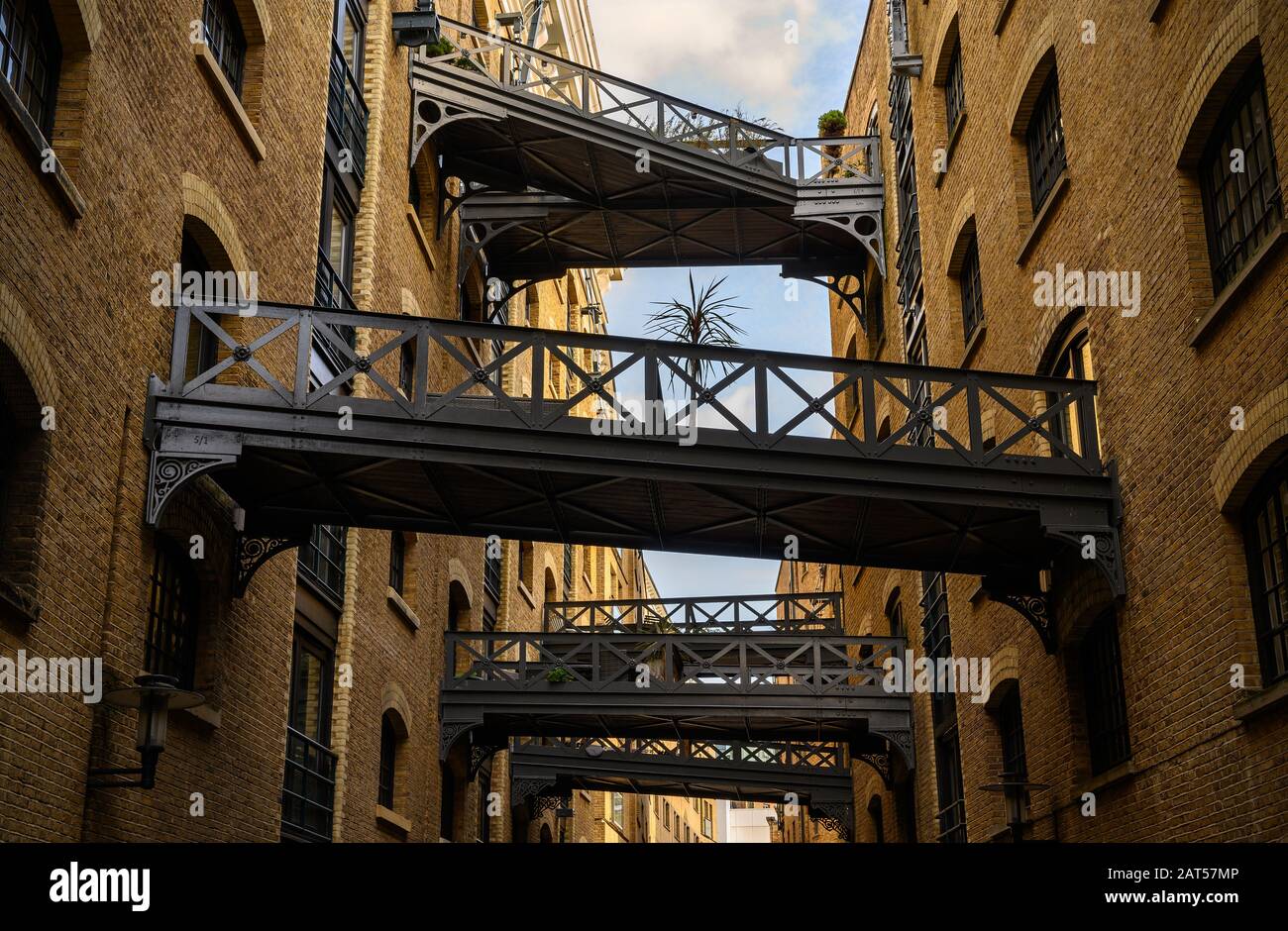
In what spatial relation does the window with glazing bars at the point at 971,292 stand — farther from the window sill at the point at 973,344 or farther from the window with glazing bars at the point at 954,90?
the window with glazing bars at the point at 954,90

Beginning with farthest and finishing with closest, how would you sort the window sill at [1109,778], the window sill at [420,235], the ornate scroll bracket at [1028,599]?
the window sill at [420,235]
the ornate scroll bracket at [1028,599]
the window sill at [1109,778]

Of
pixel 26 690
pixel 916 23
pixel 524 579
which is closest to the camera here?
pixel 26 690

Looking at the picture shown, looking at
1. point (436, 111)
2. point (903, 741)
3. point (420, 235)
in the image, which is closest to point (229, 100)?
point (420, 235)

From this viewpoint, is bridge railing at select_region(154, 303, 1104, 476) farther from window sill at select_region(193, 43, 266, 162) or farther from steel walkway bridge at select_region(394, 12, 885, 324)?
steel walkway bridge at select_region(394, 12, 885, 324)

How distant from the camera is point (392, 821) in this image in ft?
54.3

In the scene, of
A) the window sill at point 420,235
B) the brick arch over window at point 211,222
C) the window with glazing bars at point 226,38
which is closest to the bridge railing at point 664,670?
the window sill at point 420,235

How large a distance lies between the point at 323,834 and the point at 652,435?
6289mm

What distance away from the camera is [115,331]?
9664mm

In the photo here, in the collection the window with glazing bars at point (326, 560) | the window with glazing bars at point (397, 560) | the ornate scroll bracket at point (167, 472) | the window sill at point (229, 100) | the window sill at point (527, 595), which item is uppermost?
the window sill at point (229, 100)

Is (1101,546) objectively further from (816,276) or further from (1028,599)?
(816,276)

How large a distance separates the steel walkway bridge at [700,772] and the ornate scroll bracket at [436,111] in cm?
1044

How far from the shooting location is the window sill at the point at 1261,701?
8.26 meters
